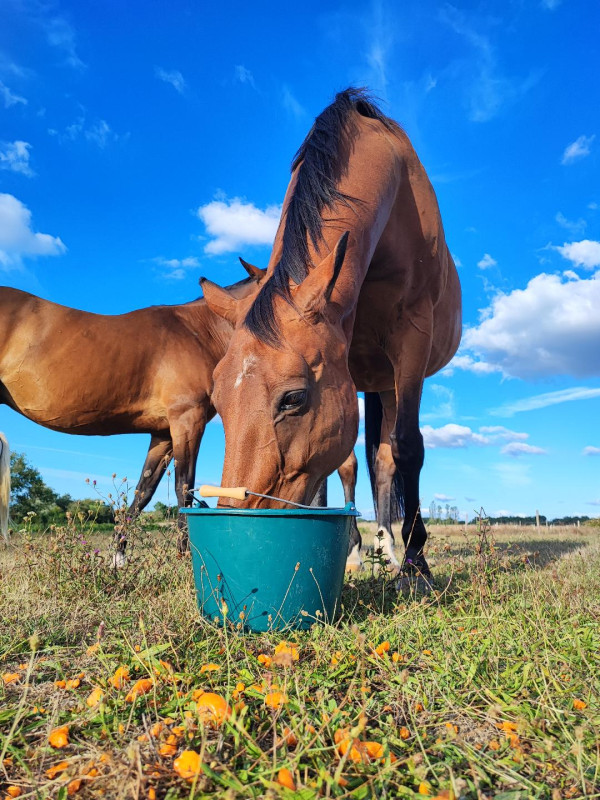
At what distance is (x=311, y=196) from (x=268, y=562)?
8.00 feet

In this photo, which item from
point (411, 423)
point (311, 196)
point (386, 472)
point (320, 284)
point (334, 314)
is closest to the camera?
point (320, 284)

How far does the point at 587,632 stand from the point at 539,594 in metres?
0.75

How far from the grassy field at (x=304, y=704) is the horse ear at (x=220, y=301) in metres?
1.78

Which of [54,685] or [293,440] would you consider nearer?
[54,685]

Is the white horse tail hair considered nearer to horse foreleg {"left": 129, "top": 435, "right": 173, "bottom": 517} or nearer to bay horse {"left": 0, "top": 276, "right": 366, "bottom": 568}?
bay horse {"left": 0, "top": 276, "right": 366, "bottom": 568}

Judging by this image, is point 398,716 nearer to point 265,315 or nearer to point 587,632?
point 587,632

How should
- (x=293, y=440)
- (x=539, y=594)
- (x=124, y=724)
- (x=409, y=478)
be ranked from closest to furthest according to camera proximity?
(x=124, y=724) → (x=293, y=440) → (x=539, y=594) → (x=409, y=478)

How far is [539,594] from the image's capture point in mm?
3469

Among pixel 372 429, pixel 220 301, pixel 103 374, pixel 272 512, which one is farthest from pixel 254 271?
pixel 372 429

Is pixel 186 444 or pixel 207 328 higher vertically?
pixel 207 328

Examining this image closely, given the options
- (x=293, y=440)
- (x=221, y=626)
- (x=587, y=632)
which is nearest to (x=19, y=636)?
(x=221, y=626)

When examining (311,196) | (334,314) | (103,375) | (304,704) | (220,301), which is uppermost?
(311,196)

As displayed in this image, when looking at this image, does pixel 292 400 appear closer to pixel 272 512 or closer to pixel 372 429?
pixel 272 512

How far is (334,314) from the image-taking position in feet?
11.1
